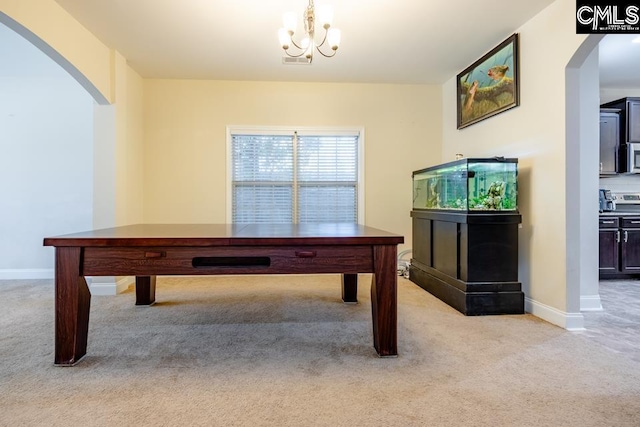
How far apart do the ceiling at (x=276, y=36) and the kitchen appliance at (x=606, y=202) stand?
2666 mm

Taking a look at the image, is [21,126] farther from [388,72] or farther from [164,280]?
[388,72]

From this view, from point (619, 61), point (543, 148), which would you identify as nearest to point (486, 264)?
point (543, 148)

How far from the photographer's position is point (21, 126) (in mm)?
4141

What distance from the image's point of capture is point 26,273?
4176mm

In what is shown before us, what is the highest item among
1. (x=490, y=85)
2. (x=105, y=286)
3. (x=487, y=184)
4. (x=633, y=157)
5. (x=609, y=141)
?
(x=490, y=85)

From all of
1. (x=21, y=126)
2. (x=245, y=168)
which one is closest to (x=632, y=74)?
(x=245, y=168)

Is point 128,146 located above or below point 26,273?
above

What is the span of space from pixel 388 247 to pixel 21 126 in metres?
4.88

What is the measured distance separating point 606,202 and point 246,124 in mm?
4960

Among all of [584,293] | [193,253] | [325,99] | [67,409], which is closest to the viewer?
[67,409]

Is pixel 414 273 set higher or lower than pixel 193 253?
lower

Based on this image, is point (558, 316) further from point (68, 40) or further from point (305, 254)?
point (68, 40)

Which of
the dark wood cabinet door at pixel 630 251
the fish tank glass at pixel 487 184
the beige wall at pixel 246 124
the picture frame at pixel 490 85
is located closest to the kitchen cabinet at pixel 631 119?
the dark wood cabinet door at pixel 630 251

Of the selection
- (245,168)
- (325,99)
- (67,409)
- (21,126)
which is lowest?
(67,409)
